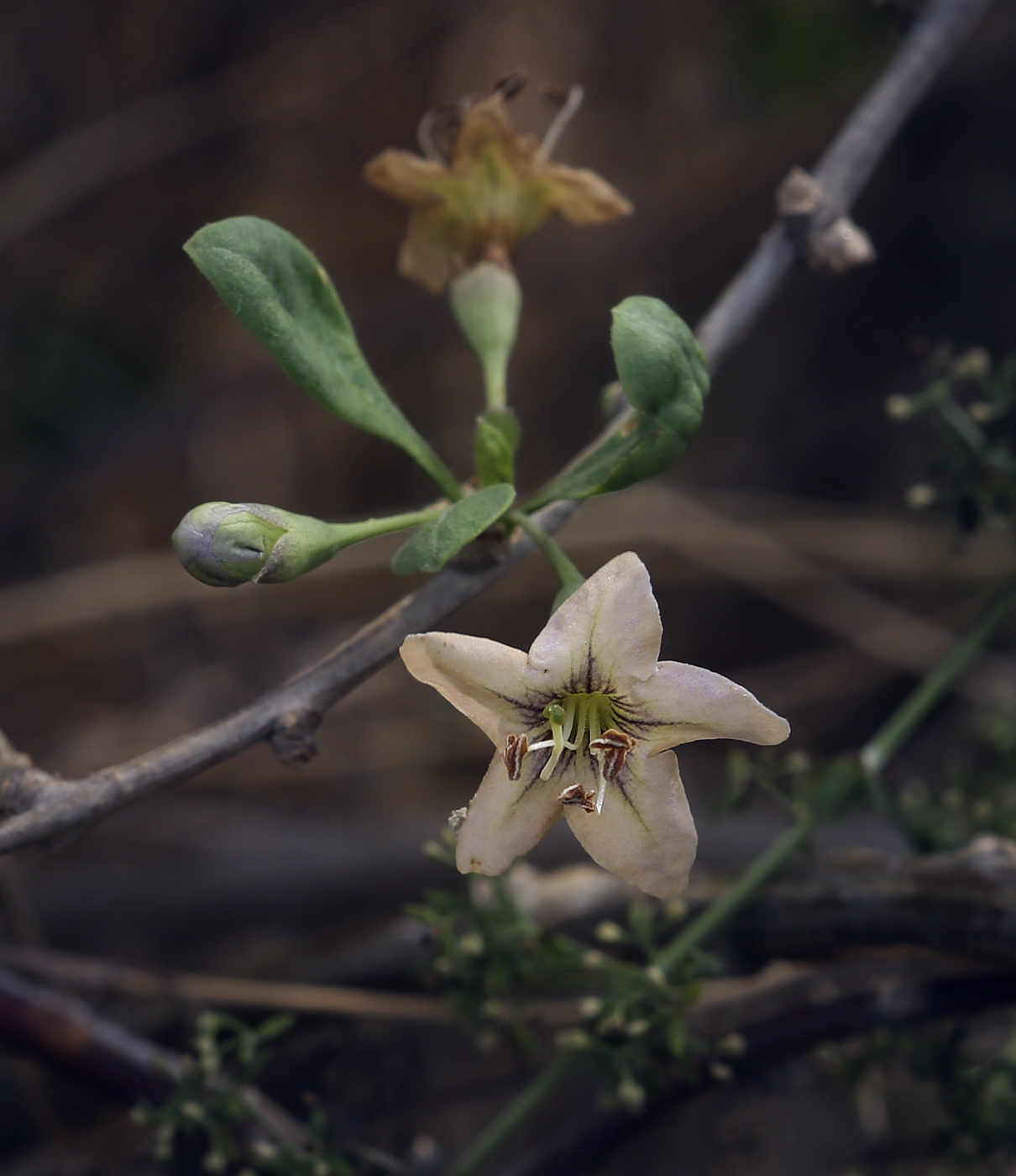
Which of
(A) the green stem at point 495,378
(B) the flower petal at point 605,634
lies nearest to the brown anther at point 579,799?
(B) the flower petal at point 605,634

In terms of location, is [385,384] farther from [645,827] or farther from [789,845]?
[645,827]

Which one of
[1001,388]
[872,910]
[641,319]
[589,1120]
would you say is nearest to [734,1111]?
[589,1120]

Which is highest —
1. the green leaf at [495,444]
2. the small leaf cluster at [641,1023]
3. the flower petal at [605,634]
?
the green leaf at [495,444]

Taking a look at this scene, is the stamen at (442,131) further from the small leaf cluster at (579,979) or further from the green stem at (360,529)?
the small leaf cluster at (579,979)

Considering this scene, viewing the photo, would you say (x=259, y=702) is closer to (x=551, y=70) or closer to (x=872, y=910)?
(x=872, y=910)

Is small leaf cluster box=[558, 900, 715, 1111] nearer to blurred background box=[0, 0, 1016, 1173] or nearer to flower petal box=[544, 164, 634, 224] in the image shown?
blurred background box=[0, 0, 1016, 1173]

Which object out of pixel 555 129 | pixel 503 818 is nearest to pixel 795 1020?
pixel 503 818

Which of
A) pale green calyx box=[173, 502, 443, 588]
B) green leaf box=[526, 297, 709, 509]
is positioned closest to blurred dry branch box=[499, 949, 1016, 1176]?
green leaf box=[526, 297, 709, 509]
